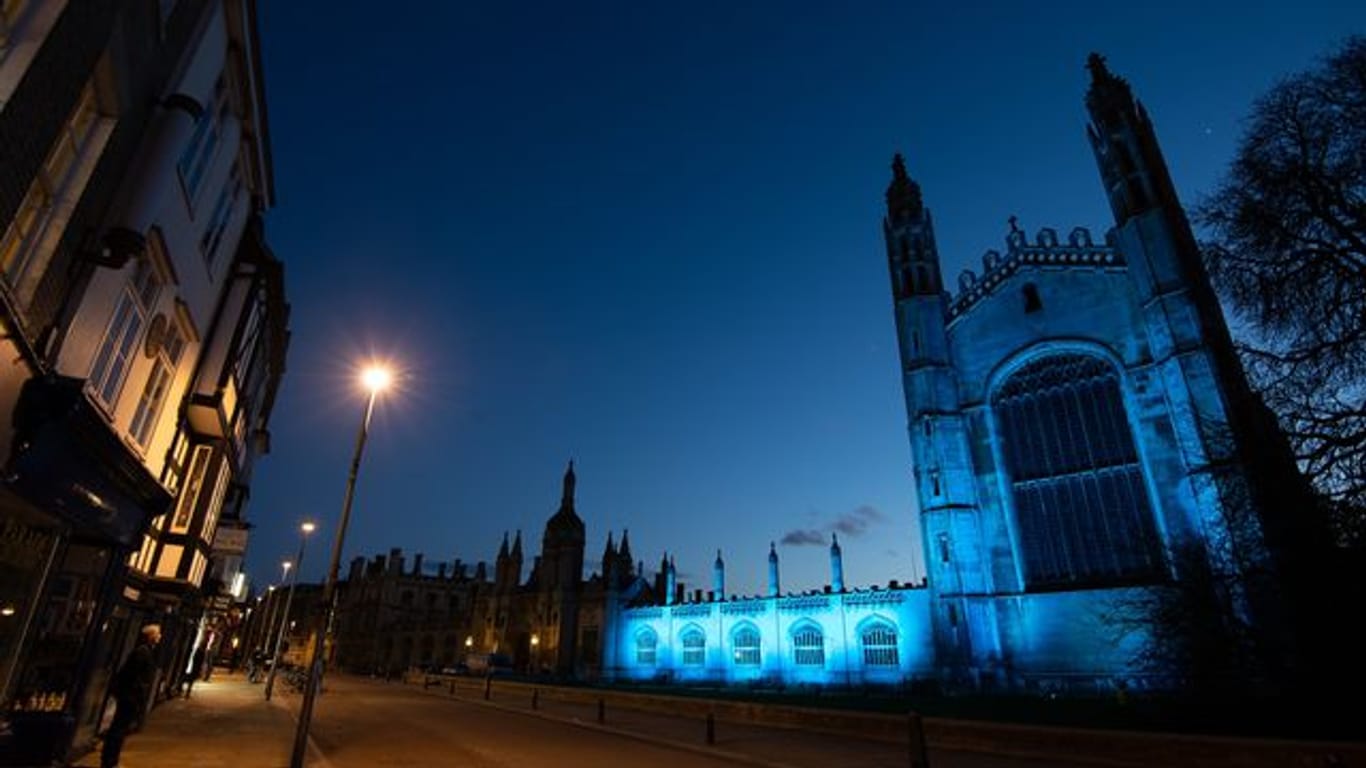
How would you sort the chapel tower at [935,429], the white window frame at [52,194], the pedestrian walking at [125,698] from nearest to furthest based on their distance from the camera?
the white window frame at [52,194]
the pedestrian walking at [125,698]
the chapel tower at [935,429]

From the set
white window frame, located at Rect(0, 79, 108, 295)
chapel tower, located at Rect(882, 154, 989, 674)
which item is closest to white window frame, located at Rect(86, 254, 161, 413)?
white window frame, located at Rect(0, 79, 108, 295)

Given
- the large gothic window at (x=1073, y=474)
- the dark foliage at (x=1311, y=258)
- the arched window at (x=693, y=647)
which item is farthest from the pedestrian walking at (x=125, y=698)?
the arched window at (x=693, y=647)

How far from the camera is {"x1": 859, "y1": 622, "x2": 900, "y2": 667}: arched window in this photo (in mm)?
38500

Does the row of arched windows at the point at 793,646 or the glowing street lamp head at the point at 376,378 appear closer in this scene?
the glowing street lamp head at the point at 376,378

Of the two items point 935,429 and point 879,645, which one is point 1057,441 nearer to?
point 935,429

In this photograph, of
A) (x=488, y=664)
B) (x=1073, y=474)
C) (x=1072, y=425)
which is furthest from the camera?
(x=488, y=664)

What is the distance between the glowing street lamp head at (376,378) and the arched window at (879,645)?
34.8 m

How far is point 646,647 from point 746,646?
11.1 m

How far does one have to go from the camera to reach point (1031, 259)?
118 feet

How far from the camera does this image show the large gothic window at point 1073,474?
2922cm

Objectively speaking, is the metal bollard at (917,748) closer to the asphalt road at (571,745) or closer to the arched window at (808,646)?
the asphalt road at (571,745)

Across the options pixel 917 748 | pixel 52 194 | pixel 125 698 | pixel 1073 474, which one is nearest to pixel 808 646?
pixel 1073 474

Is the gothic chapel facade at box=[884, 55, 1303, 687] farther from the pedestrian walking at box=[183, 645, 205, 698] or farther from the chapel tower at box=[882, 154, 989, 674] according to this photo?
the pedestrian walking at box=[183, 645, 205, 698]

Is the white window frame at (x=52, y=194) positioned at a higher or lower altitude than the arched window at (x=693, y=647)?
higher
